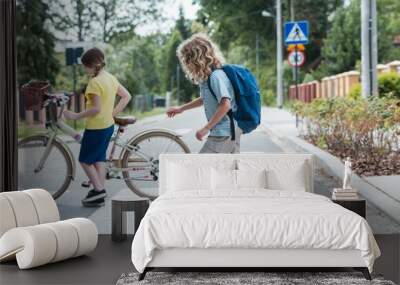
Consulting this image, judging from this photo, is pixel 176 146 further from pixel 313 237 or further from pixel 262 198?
pixel 313 237

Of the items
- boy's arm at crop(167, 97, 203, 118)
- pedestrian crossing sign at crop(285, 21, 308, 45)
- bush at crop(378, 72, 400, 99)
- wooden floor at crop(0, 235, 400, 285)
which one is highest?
pedestrian crossing sign at crop(285, 21, 308, 45)

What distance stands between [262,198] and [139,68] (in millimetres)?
2464

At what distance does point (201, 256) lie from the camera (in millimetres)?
5367

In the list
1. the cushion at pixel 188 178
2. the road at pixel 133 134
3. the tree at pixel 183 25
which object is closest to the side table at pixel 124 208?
the cushion at pixel 188 178

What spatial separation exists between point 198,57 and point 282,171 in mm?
1529

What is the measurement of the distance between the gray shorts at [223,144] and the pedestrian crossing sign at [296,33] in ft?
3.63

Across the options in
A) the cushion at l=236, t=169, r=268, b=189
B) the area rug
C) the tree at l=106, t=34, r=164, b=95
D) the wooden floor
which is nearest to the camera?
the area rug

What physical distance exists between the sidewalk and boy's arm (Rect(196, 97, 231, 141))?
1.24 ft

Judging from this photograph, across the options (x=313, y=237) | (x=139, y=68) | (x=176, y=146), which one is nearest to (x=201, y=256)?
(x=313, y=237)

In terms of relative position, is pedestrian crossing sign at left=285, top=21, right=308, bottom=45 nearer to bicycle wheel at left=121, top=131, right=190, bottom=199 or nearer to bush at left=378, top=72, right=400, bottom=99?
bush at left=378, top=72, right=400, bottom=99

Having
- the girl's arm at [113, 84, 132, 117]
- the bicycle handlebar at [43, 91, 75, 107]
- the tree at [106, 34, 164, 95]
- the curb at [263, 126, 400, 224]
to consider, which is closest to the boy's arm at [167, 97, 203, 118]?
the tree at [106, 34, 164, 95]

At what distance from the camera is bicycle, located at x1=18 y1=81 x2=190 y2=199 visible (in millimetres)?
7637

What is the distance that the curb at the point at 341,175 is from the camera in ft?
24.0

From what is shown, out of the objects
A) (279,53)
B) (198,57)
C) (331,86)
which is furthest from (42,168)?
(331,86)
